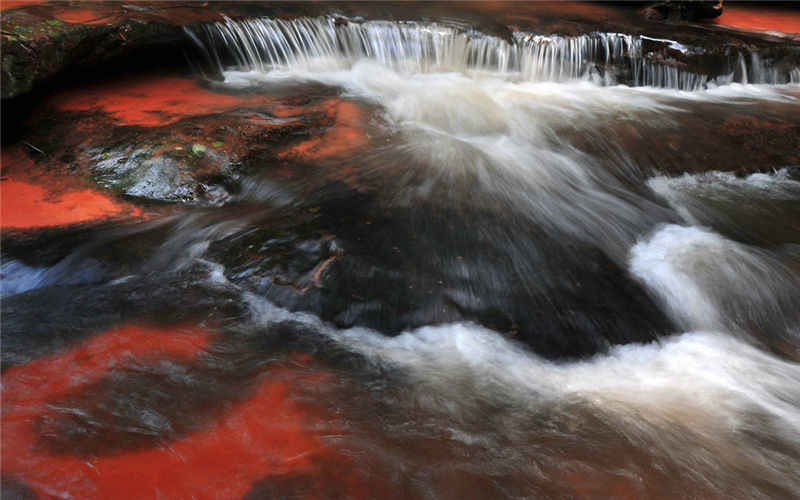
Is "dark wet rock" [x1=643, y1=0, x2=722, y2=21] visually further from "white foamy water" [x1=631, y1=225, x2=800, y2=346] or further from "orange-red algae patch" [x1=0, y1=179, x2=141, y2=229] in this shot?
"orange-red algae patch" [x1=0, y1=179, x2=141, y2=229]

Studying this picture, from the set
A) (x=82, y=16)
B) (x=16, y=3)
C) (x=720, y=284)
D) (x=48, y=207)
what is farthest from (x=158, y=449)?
(x=16, y=3)

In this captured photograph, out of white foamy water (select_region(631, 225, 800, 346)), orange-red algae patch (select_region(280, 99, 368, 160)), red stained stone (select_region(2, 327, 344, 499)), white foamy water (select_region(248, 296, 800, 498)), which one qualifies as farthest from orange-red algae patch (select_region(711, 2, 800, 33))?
red stained stone (select_region(2, 327, 344, 499))

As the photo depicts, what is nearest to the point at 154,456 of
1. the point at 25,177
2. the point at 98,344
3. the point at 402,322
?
the point at 98,344

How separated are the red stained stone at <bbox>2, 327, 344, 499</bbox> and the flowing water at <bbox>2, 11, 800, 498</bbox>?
0.01 m

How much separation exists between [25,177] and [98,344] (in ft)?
8.69

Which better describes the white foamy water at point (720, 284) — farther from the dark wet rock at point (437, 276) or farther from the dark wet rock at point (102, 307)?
the dark wet rock at point (102, 307)

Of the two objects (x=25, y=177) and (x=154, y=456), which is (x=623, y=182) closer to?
(x=154, y=456)

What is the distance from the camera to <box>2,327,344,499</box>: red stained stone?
2123 mm

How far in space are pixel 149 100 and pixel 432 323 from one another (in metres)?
4.39

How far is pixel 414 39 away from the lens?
795 centimetres

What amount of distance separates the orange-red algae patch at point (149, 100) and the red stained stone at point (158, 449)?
10.4 ft

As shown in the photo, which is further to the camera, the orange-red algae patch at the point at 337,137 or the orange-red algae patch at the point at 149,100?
the orange-red algae patch at the point at 149,100

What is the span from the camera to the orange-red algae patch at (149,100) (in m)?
5.41

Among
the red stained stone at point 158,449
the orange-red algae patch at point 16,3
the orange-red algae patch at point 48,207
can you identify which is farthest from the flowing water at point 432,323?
the orange-red algae patch at point 16,3
